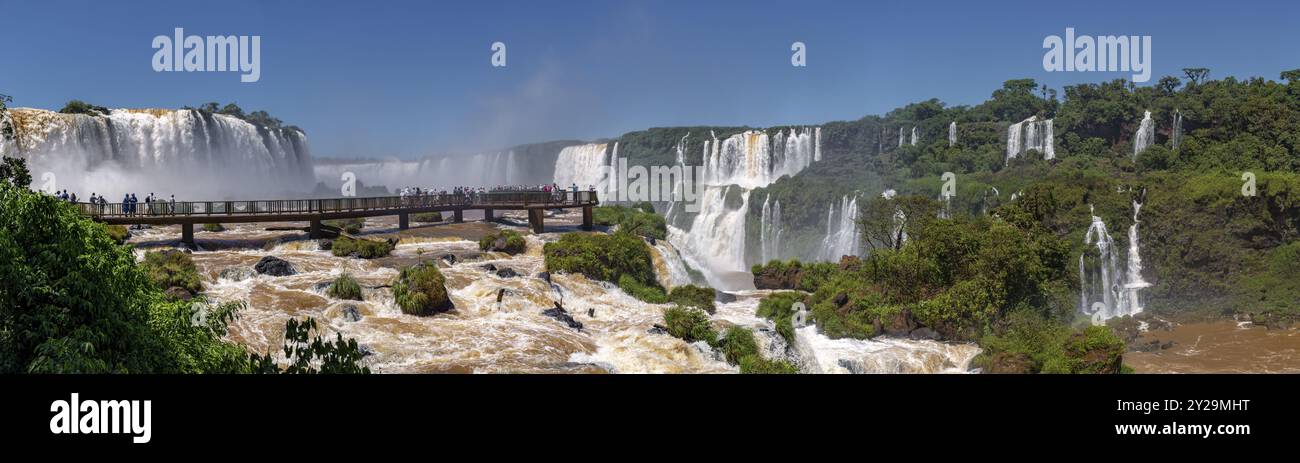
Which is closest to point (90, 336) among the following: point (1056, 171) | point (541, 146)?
point (1056, 171)

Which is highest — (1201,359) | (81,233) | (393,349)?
(81,233)

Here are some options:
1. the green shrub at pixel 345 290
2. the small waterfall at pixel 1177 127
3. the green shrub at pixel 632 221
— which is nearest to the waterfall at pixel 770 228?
the green shrub at pixel 632 221

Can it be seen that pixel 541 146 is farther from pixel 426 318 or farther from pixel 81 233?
pixel 81 233

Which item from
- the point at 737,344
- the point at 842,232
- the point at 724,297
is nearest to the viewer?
the point at 737,344

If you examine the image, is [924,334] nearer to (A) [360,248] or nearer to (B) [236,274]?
(A) [360,248]

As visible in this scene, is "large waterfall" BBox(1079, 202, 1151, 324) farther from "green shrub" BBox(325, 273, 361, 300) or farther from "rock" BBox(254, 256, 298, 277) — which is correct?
"rock" BBox(254, 256, 298, 277)

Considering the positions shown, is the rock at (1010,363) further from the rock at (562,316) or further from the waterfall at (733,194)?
the waterfall at (733,194)

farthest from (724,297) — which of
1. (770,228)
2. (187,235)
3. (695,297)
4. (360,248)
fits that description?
(770,228)
